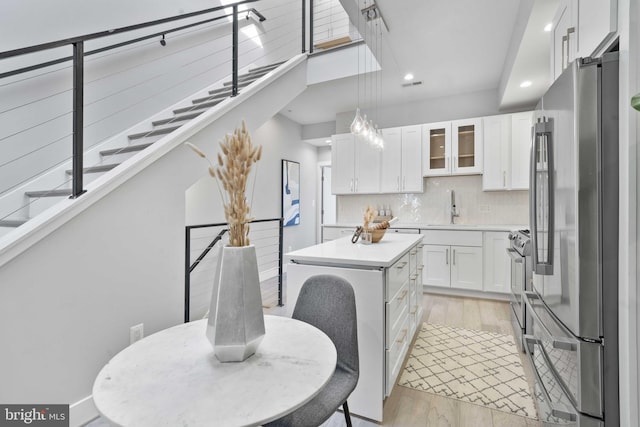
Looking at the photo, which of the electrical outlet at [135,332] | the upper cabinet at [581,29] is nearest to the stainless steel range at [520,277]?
the upper cabinet at [581,29]

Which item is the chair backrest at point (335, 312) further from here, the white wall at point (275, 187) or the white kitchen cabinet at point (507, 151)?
the white kitchen cabinet at point (507, 151)

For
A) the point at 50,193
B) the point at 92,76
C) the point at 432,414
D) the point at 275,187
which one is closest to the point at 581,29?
the point at 432,414

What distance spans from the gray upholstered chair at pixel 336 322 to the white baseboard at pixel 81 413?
53.1 inches

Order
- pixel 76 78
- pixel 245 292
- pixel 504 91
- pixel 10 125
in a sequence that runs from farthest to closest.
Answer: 1. pixel 504 91
2. pixel 10 125
3. pixel 76 78
4. pixel 245 292

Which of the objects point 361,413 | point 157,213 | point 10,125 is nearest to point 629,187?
point 361,413

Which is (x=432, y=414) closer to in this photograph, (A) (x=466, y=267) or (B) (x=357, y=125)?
(B) (x=357, y=125)

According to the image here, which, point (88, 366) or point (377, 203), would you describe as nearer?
point (88, 366)

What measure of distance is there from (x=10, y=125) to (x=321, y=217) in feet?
16.8

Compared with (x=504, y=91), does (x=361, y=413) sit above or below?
below

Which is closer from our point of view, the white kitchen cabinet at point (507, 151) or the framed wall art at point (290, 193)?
the white kitchen cabinet at point (507, 151)

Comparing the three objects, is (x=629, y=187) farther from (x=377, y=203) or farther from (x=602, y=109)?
(x=377, y=203)

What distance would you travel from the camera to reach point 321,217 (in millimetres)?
6691

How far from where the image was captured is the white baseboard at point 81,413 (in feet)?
5.44

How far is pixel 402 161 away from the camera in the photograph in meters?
4.69
